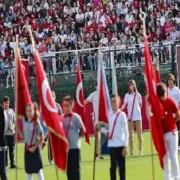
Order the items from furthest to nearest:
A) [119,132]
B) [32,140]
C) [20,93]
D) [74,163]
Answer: [20,93] < [119,132] < [32,140] < [74,163]

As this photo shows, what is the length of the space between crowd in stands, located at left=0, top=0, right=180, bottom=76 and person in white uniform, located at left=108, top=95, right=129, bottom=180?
17.4 meters

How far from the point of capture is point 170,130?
67.3ft

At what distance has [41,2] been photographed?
166 ft

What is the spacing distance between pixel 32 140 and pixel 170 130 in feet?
9.09

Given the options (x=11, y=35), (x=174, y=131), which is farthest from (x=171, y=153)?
(x=11, y=35)

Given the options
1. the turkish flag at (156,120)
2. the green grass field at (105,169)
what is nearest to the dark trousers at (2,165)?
the green grass field at (105,169)

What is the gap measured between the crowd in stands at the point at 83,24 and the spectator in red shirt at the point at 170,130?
1757 centimetres

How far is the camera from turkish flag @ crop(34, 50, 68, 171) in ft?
66.1

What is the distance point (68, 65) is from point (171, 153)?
701 inches

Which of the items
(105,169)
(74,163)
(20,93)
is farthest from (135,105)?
(74,163)

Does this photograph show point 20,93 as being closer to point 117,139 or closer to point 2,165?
point 2,165

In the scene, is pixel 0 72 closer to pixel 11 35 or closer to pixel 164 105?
pixel 11 35

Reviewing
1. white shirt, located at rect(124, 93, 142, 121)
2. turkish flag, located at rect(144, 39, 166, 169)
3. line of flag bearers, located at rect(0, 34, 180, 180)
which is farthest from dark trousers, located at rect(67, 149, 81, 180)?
white shirt, located at rect(124, 93, 142, 121)

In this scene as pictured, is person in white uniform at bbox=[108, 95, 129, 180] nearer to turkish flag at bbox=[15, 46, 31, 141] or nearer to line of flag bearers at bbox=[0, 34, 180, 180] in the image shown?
line of flag bearers at bbox=[0, 34, 180, 180]
